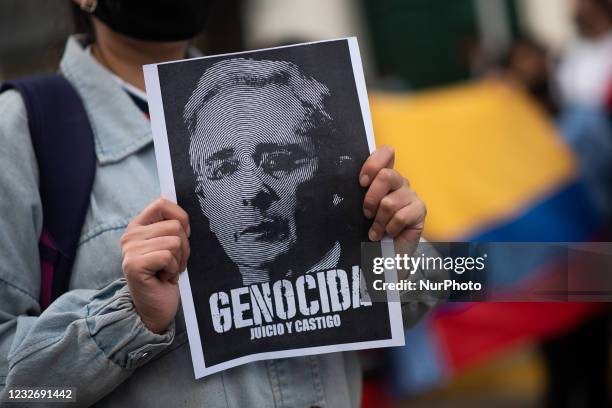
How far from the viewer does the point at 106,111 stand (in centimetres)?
155


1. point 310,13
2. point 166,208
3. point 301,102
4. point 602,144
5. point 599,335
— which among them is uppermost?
point 310,13

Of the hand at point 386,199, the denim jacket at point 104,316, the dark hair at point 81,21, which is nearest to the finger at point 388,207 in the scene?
the hand at point 386,199

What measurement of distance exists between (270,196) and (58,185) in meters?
0.35

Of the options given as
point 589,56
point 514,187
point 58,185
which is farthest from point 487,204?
point 58,185

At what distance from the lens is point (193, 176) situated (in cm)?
137

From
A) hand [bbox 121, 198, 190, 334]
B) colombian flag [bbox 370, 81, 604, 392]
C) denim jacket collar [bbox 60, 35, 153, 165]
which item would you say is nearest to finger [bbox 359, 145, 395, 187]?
hand [bbox 121, 198, 190, 334]

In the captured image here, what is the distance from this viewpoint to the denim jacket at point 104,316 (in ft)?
4.45

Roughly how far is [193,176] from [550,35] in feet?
A: 22.8

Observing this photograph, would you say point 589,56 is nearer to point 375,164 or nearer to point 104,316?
point 375,164

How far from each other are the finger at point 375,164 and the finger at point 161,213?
277 mm

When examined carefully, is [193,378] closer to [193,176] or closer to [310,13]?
[193,176]

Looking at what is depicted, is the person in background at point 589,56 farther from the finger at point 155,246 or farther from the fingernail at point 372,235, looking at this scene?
the finger at point 155,246

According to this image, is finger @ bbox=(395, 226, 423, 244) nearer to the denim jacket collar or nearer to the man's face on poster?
the man's face on poster

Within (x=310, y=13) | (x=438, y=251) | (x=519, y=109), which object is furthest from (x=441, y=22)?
(x=438, y=251)
